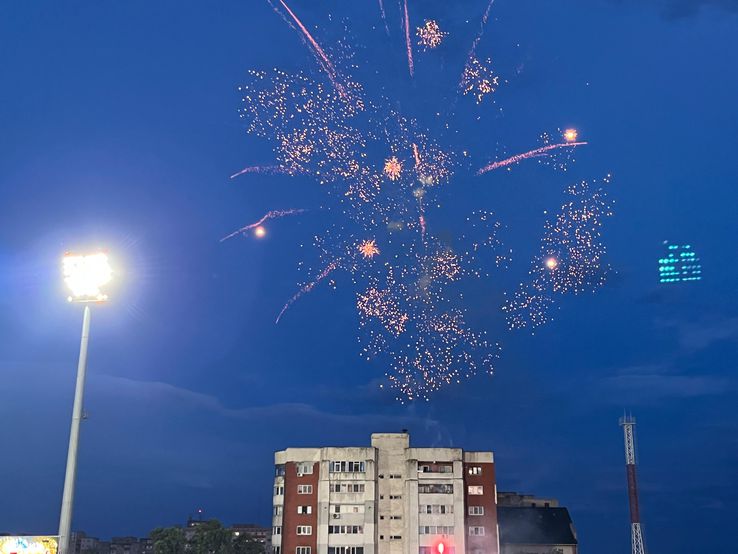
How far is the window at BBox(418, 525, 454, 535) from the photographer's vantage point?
89375 mm

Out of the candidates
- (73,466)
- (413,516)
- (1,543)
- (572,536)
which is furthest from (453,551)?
(73,466)

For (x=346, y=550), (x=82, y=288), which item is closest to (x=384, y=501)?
(x=346, y=550)

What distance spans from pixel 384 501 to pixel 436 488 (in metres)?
6.93

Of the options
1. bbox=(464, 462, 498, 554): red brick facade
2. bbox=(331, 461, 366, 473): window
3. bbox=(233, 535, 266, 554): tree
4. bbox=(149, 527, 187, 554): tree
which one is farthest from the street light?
bbox=(233, 535, 266, 554): tree

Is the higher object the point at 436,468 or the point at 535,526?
the point at 436,468

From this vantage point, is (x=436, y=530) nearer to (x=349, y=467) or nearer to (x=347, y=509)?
(x=347, y=509)

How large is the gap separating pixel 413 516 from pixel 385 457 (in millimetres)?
8221

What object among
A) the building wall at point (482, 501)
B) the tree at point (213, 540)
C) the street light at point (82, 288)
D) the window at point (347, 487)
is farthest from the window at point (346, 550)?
the street light at point (82, 288)

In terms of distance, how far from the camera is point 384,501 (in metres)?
92.8

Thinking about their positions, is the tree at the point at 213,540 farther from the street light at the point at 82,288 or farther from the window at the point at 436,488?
the street light at the point at 82,288

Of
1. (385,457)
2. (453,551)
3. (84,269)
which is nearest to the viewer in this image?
(84,269)

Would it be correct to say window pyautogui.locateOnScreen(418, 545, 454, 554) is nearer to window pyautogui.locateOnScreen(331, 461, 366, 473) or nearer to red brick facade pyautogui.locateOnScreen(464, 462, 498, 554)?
red brick facade pyautogui.locateOnScreen(464, 462, 498, 554)

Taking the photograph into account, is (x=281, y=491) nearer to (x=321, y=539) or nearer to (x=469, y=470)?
(x=321, y=539)

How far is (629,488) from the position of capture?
374 ft
